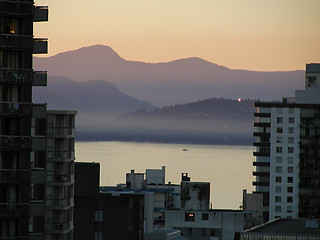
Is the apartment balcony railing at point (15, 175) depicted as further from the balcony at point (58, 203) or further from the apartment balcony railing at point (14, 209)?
the balcony at point (58, 203)

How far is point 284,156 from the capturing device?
16488cm

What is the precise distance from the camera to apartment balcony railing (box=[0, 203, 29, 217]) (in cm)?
4875

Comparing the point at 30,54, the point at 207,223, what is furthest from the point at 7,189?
the point at 207,223

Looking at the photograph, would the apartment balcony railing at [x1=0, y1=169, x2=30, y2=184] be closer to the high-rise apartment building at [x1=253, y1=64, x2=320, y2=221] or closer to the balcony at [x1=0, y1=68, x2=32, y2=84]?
the balcony at [x1=0, y1=68, x2=32, y2=84]

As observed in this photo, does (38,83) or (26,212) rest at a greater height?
(38,83)

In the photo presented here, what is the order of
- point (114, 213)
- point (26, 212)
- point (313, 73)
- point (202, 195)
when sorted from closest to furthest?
point (26, 212) < point (114, 213) < point (202, 195) < point (313, 73)

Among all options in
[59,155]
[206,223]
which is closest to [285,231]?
[59,155]

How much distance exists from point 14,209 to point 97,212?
35.2m

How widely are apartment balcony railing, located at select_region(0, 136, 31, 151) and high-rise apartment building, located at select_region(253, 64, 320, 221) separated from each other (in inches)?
4267

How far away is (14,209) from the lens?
4891cm

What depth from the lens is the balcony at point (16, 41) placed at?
49094 millimetres

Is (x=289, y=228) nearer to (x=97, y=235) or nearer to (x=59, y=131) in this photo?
(x=59, y=131)

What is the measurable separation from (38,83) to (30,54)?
1223 millimetres

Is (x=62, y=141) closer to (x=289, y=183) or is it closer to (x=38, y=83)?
(x=38, y=83)
